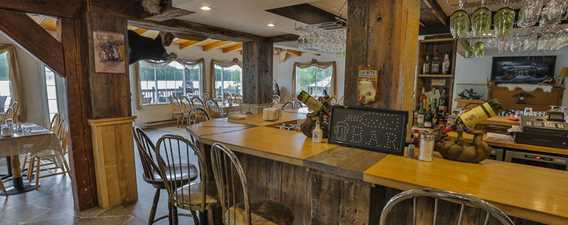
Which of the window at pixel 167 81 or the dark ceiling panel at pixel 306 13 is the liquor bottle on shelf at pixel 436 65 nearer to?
the dark ceiling panel at pixel 306 13

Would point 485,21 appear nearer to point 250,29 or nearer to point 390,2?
point 390,2

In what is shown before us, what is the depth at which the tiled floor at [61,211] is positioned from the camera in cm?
260

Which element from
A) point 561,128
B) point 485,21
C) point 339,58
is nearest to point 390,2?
point 485,21

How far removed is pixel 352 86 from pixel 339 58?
7.91 m

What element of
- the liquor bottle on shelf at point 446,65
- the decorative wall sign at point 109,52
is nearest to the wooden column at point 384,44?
the liquor bottle on shelf at point 446,65

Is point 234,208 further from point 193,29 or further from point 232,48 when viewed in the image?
point 232,48

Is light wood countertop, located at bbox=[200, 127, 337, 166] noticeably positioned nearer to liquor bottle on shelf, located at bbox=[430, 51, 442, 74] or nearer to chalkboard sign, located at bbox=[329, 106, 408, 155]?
chalkboard sign, located at bbox=[329, 106, 408, 155]

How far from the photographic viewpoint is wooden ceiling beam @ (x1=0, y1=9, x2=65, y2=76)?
2.26 m

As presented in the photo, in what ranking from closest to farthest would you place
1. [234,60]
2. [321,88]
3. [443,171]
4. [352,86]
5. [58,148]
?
[443,171] < [352,86] < [58,148] < [234,60] < [321,88]

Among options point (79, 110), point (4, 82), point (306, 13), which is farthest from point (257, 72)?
point (4, 82)

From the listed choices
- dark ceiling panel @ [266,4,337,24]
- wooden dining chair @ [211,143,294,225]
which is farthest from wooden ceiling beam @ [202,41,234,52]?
wooden dining chair @ [211,143,294,225]

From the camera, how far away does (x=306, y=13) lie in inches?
137

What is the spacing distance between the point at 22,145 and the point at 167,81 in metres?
5.35

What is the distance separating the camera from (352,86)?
2.06 meters
